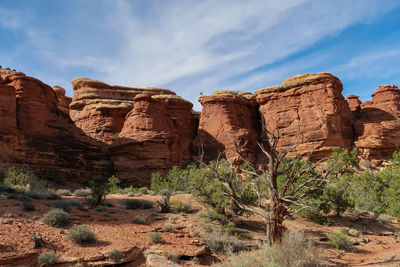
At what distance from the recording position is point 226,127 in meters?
38.0

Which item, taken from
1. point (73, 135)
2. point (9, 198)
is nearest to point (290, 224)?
point (9, 198)

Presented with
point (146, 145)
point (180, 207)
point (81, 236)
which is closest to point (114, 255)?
point (81, 236)

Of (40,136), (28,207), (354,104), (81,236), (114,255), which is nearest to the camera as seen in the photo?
(114,255)

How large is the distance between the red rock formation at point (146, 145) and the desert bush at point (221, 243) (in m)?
21.2

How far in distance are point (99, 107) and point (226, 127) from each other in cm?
1850

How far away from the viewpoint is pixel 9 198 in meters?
12.6

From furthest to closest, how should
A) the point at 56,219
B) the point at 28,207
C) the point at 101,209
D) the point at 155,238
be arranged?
the point at 101,209 < the point at 28,207 < the point at 155,238 < the point at 56,219

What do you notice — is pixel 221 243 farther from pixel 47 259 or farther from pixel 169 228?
pixel 47 259

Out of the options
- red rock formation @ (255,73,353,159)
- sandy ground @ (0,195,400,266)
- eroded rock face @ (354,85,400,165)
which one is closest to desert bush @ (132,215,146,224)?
sandy ground @ (0,195,400,266)

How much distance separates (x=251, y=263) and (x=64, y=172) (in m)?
25.0

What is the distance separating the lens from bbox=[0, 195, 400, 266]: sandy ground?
27.2ft

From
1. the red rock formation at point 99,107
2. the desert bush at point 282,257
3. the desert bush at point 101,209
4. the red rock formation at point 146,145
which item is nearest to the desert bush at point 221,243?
the desert bush at point 282,257

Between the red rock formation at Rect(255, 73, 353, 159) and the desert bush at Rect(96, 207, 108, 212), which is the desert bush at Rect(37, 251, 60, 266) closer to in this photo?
the desert bush at Rect(96, 207, 108, 212)

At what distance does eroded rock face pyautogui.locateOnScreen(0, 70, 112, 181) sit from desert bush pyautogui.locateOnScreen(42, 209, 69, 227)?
16539mm
